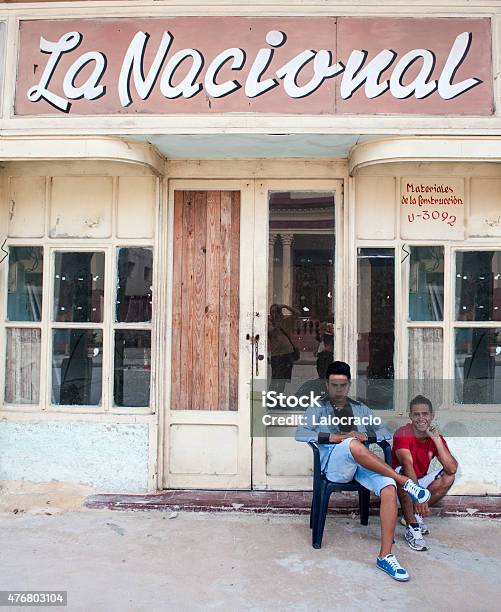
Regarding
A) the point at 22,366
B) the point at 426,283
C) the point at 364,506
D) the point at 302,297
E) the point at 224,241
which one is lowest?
the point at 364,506

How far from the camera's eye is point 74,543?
364cm

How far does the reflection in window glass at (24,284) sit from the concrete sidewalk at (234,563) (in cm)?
157

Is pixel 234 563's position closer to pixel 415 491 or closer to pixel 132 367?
pixel 415 491

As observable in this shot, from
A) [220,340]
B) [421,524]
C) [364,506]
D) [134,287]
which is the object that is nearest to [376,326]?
[220,340]

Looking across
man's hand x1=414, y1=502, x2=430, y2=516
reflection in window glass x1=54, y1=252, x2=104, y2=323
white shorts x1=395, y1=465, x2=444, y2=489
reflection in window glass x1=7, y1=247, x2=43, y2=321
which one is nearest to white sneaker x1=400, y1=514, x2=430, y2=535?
man's hand x1=414, y1=502, x2=430, y2=516

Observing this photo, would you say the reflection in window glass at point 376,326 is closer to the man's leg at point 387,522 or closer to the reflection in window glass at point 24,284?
the man's leg at point 387,522

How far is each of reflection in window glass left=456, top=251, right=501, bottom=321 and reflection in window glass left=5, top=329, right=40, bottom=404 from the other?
343cm

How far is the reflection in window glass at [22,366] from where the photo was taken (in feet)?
14.9

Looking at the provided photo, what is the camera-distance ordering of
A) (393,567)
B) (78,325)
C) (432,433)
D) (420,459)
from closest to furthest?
(393,567)
(432,433)
(420,459)
(78,325)

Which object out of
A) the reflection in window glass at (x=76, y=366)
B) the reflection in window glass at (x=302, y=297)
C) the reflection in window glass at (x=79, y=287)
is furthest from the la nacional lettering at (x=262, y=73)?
the reflection in window glass at (x=76, y=366)

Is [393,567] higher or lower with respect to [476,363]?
lower

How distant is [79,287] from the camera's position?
4531mm

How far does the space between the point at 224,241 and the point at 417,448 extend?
218cm

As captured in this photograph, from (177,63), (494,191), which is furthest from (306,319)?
(177,63)
